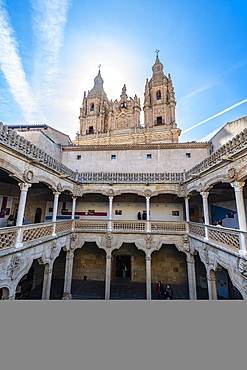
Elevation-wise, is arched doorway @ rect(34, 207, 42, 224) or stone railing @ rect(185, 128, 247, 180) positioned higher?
stone railing @ rect(185, 128, 247, 180)

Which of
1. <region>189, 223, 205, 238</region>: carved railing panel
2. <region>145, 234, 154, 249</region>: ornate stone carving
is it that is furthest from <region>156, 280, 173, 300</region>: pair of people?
<region>189, 223, 205, 238</region>: carved railing panel

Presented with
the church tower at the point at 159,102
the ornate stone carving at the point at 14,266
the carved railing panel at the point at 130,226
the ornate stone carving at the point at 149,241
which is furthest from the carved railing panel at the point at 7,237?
the church tower at the point at 159,102

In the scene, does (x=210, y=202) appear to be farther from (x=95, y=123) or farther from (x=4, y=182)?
(x=95, y=123)

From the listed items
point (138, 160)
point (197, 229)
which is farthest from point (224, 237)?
point (138, 160)

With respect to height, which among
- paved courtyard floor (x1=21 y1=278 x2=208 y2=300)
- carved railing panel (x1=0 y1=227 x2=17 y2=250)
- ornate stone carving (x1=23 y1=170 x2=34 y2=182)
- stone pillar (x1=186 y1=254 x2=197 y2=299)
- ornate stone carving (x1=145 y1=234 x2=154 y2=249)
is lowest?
paved courtyard floor (x1=21 y1=278 x2=208 y2=300)

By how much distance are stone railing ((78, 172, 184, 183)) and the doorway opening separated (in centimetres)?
744

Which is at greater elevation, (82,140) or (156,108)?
(156,108)

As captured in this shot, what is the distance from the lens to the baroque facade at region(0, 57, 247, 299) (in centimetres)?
662

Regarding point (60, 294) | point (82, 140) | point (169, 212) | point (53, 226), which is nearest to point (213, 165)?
point (169, 212)

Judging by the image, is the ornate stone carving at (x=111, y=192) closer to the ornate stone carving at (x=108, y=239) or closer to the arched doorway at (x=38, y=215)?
the ornate stone carving at (x=108, y=239)

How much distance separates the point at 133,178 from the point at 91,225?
190 inches

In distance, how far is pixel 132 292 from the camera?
12.6 m

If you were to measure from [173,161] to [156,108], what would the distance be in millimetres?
18991

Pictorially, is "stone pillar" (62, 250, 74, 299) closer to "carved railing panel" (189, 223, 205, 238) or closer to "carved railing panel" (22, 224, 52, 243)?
"carved railing panel" (22, 224, 52, 243)
